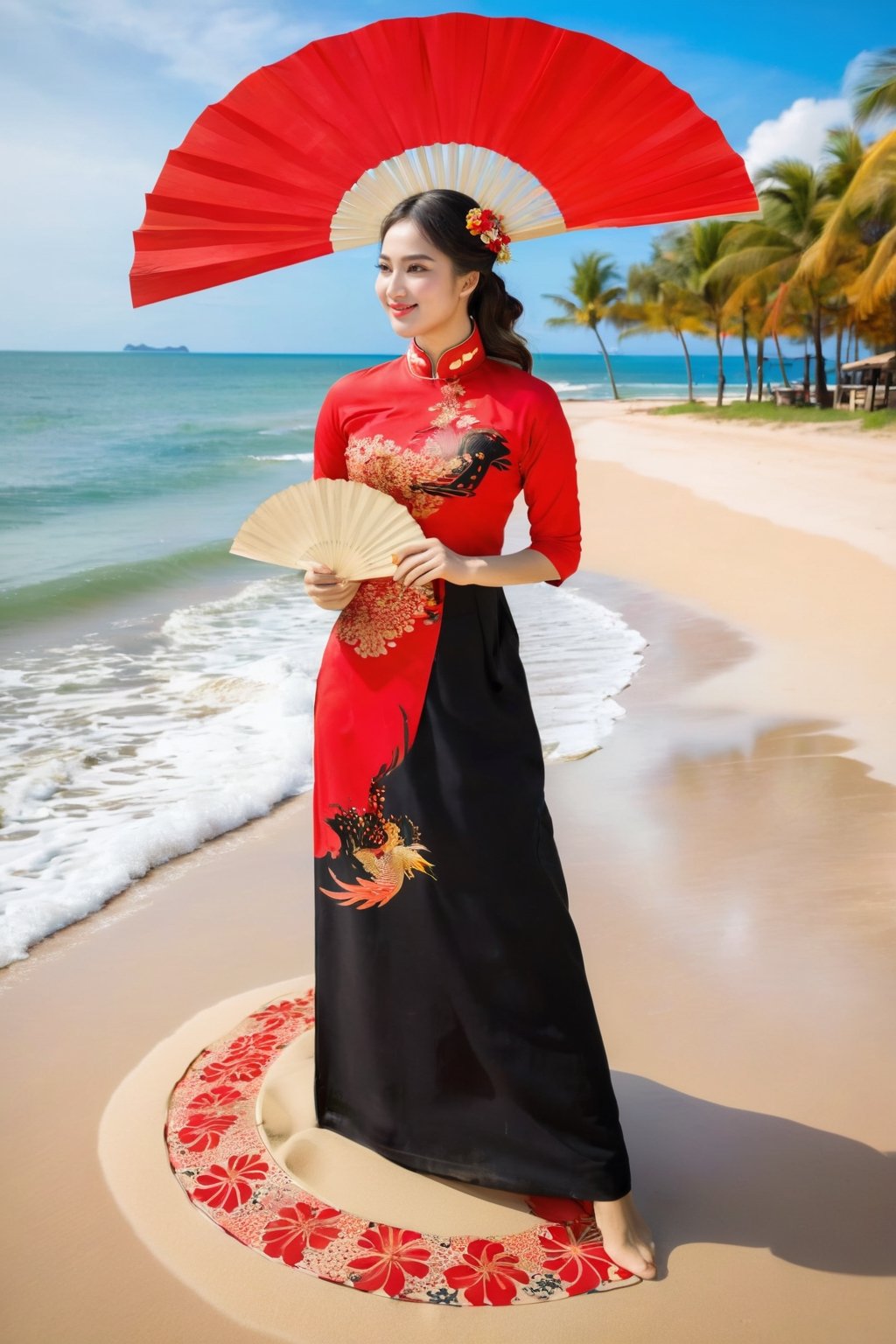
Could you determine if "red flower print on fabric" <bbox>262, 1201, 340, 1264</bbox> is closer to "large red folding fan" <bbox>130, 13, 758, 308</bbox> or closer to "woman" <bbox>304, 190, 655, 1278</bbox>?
"woman" <bbox>304, 190, 655, 1278</bbox>

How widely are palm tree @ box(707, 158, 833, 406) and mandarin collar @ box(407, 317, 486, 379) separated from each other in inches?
938

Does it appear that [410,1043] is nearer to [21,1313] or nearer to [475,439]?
[21,1313]

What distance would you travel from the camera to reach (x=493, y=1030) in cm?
181

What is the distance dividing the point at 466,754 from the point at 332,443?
57 cm

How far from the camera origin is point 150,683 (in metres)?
5.69

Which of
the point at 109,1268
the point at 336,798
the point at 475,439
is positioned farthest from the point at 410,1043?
the point at 475,439

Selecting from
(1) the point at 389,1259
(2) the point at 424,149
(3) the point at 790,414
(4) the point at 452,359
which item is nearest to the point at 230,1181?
(1) the point at 389,1259

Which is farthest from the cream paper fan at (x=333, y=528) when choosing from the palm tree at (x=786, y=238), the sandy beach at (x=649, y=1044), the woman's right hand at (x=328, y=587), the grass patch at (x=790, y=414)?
the palm tree at (x=786, y=238)

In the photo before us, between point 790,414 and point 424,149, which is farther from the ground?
point 790,414

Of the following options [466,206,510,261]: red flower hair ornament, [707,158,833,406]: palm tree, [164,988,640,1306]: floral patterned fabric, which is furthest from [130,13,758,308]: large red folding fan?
[707,158,833,406]: palm tree

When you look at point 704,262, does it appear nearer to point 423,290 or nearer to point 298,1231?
point 423,290

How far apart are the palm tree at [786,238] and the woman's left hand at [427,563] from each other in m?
24.0

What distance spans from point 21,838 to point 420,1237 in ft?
7.62

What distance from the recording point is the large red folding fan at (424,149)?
1.76m
